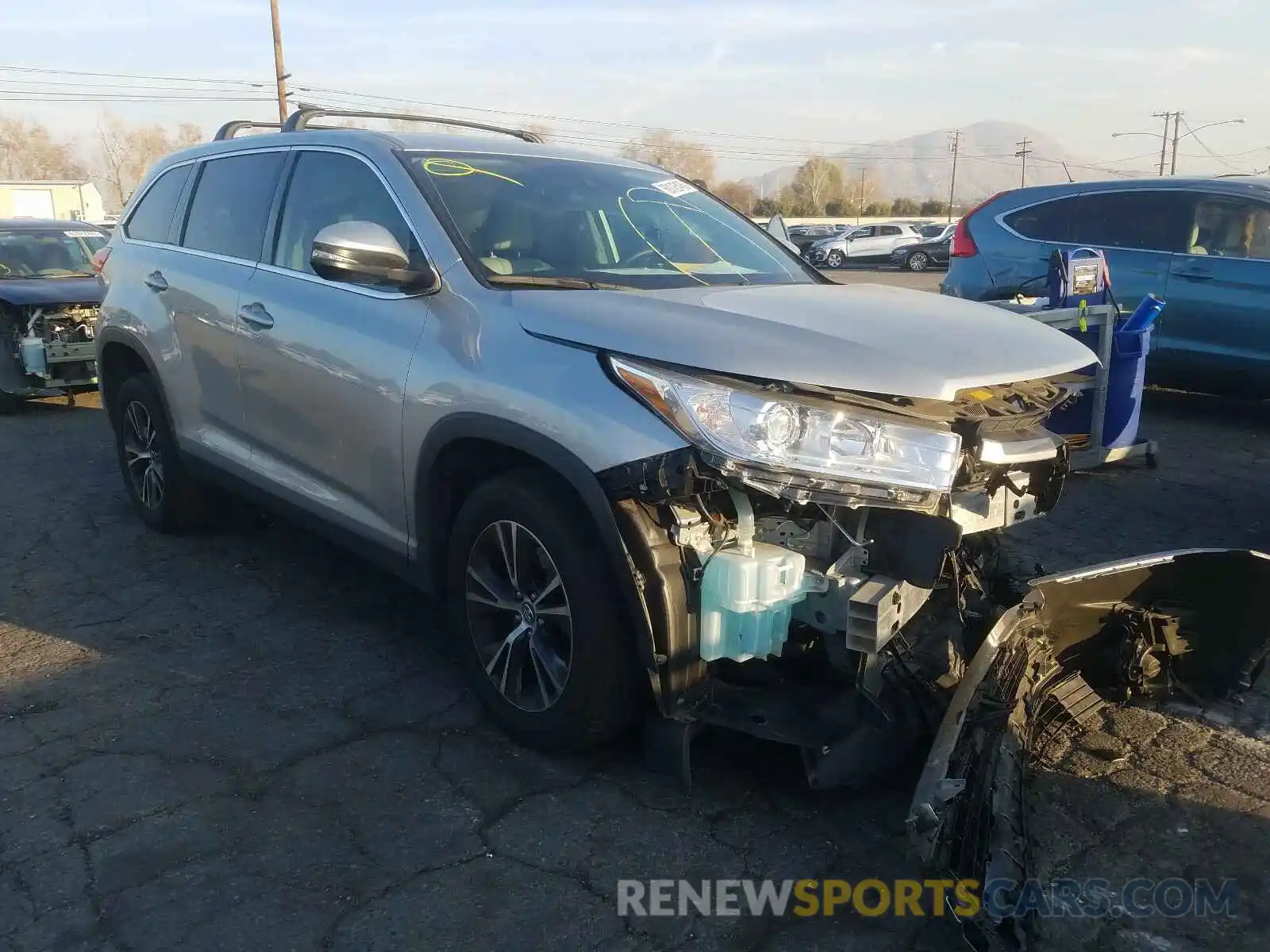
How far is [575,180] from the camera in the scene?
395cm

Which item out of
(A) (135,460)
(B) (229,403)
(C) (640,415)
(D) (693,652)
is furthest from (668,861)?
(A) (135,460)

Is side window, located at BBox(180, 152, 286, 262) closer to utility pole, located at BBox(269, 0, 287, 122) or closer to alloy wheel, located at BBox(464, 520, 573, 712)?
alloy wheel, located at BBox(464, 520, 573, 712)

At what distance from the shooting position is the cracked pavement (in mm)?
2477

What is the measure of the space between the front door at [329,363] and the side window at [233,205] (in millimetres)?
194

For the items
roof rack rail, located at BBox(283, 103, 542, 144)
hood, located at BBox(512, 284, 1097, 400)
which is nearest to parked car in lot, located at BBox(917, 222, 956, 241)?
roof rack rail, located at BBox(283, 103, 542, 144)

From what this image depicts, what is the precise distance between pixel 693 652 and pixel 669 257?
1.64m

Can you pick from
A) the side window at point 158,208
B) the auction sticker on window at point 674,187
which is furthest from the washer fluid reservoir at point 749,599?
the side window at point 158,208

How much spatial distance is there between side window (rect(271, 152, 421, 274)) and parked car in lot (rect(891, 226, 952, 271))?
3249cm

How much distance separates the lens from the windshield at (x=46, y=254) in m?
9.59

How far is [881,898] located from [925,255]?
35274mm

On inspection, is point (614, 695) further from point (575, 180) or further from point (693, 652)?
point (575, 180)

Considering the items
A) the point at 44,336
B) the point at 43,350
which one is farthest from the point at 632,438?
the point at 44,336

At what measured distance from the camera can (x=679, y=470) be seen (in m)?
2.54

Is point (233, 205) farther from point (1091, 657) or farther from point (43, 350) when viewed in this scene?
point (43, 350)
